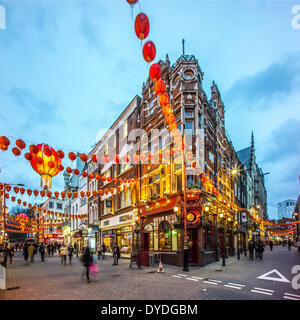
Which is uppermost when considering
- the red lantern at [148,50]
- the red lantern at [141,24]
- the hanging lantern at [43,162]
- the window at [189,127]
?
the window at [189,127]

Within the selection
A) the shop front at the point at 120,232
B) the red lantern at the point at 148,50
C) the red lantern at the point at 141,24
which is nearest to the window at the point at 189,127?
the shop front at the point at 120,232

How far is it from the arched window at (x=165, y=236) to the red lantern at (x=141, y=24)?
16.5 metres

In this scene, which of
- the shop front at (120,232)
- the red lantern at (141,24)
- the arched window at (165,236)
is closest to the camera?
the red lantern at (141,24)

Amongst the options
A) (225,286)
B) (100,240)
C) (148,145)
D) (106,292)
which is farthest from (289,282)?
(100,240)

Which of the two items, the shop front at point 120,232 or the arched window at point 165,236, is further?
the shop front at point 120,232

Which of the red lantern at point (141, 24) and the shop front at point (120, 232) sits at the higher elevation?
the red lantern at point (141, 24)

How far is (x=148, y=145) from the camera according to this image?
82.1ft

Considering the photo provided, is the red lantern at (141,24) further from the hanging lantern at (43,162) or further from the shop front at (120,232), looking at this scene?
the shop front at (120,232)

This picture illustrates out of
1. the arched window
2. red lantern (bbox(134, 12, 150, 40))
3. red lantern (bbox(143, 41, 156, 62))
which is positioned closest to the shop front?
the arched window

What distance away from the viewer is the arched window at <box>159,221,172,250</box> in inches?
784

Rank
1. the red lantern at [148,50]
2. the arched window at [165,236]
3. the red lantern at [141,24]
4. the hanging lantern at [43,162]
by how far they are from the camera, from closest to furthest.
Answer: the red lantern at [141,24], the red lantern at [148,50], the hanging lantern at [43,162], the arched window at [165,236]

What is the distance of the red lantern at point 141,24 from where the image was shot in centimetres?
598

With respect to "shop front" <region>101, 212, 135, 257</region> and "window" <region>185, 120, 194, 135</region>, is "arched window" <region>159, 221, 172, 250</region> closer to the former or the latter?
"shop front" <region>101, 212, 135, 257</region>

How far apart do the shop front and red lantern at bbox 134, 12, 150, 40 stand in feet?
70.8
